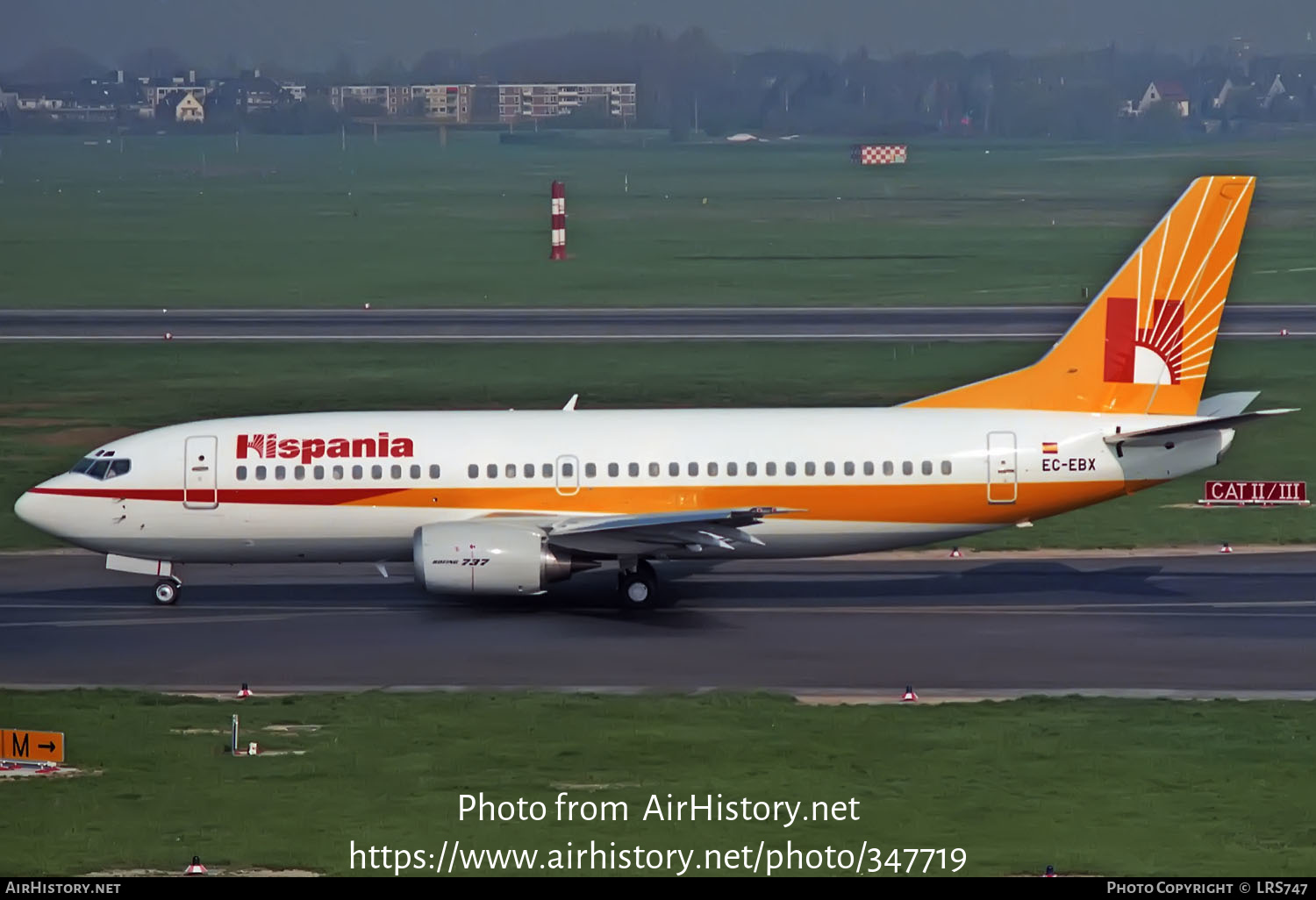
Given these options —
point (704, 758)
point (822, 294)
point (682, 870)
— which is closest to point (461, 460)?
point (704, 758)

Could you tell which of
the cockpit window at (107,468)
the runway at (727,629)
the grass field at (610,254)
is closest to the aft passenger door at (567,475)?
the runway at (727,629)

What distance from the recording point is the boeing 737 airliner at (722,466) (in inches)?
1624

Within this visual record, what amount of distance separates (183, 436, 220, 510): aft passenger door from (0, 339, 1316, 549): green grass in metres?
9.62

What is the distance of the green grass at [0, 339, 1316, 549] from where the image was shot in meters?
54.4

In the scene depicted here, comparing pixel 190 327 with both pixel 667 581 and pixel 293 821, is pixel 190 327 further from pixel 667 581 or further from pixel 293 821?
pixel 293 821

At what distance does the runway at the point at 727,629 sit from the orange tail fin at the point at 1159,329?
407 cm

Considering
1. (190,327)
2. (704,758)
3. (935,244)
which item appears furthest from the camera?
(935,244)

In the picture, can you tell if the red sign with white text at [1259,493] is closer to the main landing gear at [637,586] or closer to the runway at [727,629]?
the runway at [727,629]

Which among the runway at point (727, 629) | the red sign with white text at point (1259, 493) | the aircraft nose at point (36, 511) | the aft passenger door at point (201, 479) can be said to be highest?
the aft passenger door at point (201, 479)

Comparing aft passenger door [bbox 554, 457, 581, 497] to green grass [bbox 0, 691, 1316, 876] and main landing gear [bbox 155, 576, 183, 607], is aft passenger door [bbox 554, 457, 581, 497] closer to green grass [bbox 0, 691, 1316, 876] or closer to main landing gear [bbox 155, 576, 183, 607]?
green grass [bbox 0, 691, 1316, 876]

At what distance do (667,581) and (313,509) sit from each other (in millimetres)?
7827

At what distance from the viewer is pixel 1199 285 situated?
4238 centimetres

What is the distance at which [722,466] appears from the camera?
4150 cm

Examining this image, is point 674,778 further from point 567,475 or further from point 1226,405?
point 1226,405
